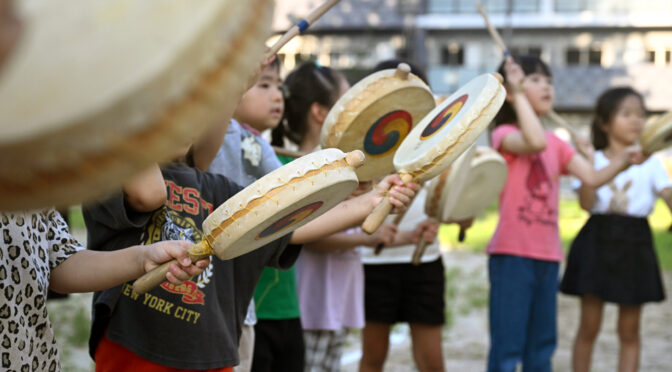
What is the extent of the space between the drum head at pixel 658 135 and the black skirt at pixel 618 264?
0.60m

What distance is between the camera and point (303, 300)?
2.69 meters

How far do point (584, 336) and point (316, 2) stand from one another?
14.5 meters

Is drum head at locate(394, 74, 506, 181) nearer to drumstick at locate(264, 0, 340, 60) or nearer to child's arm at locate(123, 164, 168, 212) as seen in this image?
drumstick at locate(264, 0, 340, 60)

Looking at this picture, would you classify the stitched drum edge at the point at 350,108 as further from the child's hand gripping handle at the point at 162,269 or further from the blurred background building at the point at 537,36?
the blurred background building at the point at 537,36

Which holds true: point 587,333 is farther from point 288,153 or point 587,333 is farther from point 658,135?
point 288,153

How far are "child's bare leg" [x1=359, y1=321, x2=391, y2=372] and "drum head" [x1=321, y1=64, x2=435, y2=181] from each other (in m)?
1.06

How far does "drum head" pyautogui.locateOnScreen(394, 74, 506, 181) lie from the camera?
63.9 inches

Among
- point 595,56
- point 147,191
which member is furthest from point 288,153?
point 595,56

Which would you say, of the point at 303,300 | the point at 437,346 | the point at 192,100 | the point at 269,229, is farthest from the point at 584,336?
the point at 192,100

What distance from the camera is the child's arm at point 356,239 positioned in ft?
8.29

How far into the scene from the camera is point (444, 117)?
1773 millimetres

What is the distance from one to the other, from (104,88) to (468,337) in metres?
4.12

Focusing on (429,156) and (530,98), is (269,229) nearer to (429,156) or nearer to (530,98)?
(429,156)

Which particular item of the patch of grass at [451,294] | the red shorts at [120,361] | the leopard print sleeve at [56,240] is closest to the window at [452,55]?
the patch of grass at [451,294]
